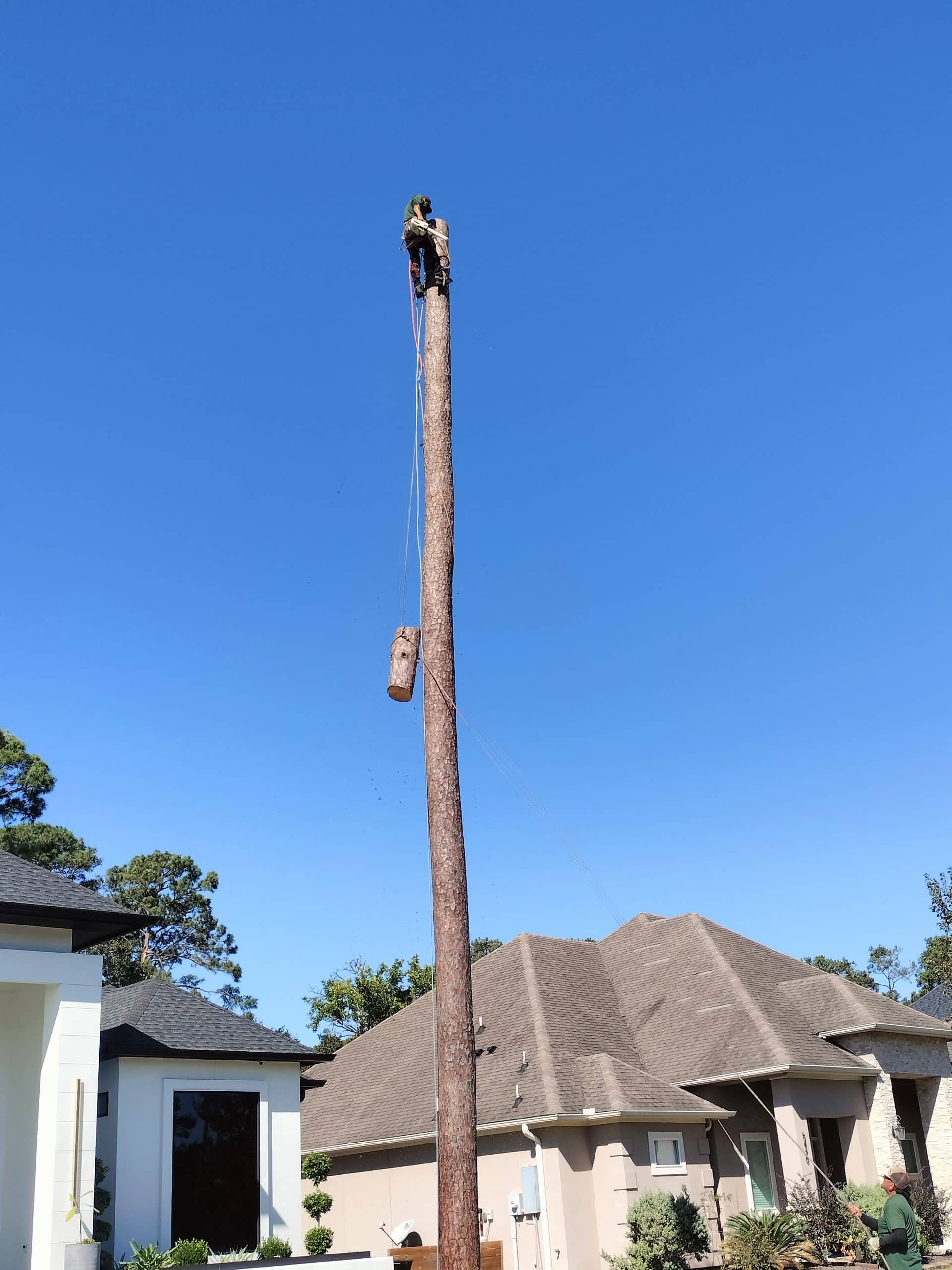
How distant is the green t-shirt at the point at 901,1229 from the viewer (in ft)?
31.1

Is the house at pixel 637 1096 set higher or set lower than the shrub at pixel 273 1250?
higher

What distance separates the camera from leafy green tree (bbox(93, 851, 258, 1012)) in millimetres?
50562

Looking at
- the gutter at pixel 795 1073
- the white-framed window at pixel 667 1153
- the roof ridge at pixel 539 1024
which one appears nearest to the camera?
the white-framed window at pixel 667 1153

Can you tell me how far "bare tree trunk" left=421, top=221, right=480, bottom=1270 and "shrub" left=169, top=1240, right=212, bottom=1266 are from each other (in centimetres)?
860

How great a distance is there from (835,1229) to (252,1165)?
32.5 ft

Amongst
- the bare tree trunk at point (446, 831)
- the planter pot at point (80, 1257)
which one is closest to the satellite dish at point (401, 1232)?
the planter pot at point (80, 1257)

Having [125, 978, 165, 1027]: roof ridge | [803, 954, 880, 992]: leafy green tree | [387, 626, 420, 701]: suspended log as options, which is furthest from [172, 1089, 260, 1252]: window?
[803, 954, 880, 992]: leafy green tree

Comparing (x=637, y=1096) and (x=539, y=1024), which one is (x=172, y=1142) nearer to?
(x=539, y=1024)

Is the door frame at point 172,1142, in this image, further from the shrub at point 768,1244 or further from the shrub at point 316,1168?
the shrub at point 768,1244

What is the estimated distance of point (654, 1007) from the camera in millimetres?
24156

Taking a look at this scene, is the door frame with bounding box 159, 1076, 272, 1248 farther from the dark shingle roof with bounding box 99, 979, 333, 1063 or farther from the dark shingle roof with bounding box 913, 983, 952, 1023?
the dark shingle roof with bounding box 913, 983, 952, 1023

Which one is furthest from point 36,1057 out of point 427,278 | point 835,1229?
point 835,1229

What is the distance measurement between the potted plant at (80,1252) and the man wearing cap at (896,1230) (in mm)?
9235

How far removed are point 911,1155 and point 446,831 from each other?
800 inches
